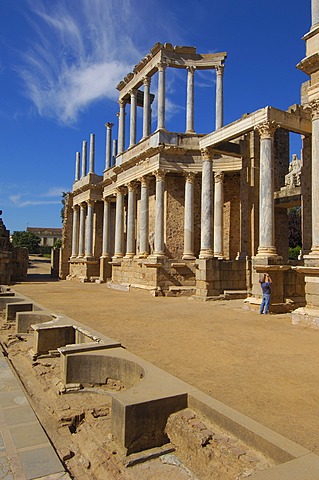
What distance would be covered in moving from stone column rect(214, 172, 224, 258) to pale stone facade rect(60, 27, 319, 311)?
0.05m

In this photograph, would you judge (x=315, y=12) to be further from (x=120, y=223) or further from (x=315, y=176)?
(x=120, y=223)

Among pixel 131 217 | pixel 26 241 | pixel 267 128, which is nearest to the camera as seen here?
pixel 267 128

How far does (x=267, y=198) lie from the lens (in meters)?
11.9

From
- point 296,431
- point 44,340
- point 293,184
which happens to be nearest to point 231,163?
point 293,184

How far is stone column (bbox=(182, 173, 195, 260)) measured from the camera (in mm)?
17562

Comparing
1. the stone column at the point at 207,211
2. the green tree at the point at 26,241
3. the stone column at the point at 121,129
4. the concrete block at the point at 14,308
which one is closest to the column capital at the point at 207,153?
the stone column at the point at 207,211

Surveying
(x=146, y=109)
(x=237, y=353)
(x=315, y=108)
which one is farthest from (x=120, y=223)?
(x=237, y=353)

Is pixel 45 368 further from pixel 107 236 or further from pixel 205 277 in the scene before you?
pixel 107 236

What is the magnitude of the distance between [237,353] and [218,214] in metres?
12.2

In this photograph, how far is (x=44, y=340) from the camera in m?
7.15

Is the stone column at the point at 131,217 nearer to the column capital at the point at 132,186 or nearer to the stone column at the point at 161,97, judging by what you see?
the column capital at the point at 132,186

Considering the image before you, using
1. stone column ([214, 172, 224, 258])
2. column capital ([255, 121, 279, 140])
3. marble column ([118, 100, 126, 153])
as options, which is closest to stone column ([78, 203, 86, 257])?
marble column ([118, 100, 126, 153])

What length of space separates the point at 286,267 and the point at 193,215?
23.0ft

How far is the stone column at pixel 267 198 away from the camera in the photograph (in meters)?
11.8
